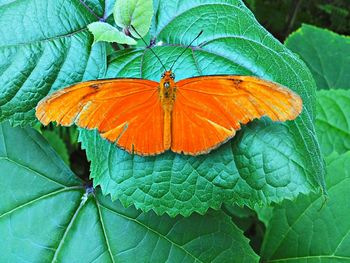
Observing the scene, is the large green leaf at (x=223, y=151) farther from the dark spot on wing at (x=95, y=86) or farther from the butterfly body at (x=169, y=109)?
the dark spot on wing at (x=95, y=86)

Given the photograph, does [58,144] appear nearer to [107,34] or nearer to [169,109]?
[107,34]

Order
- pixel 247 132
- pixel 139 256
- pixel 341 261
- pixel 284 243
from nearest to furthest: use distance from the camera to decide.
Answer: pixel 247 132
pixel 139 256
pixel 341 261
pixel 284 243

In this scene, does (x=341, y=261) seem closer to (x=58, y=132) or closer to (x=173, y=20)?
(x=173, y=20)

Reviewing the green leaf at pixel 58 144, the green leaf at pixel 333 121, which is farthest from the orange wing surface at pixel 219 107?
the green leaf at pixel 58 144

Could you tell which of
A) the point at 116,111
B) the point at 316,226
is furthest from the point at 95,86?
the point at 316,226

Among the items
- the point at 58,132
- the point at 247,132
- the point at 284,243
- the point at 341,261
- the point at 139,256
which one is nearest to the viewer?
the point at 247,132

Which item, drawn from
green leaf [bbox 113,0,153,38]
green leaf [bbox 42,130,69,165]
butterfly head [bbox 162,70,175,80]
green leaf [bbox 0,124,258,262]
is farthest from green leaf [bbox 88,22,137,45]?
green leaf [bbox 42,130,69,165]

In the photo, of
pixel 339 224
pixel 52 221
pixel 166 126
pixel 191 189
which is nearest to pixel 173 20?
pixel 166 126
